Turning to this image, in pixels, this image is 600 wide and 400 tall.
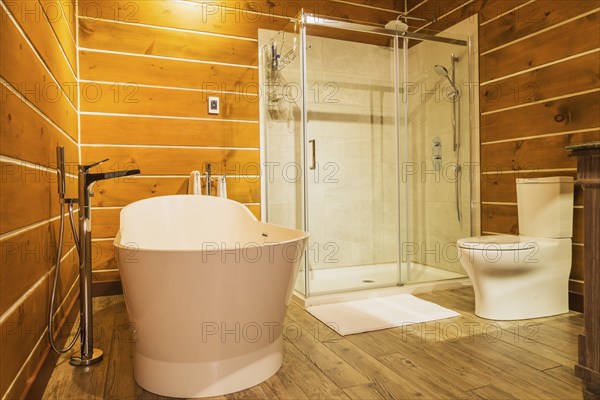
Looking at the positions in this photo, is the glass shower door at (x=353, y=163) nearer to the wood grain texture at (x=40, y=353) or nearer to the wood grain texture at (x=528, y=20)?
the wood grain texture at (x=528, y=20)

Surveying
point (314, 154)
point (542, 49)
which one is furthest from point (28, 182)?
point (542, 49)

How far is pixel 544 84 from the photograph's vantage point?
2.58 metres

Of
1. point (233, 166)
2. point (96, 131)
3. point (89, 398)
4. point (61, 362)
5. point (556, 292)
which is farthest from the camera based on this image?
point (233, 166)

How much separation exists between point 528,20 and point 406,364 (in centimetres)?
223

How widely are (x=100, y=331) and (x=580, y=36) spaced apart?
3.00 m

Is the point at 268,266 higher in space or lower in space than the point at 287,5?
lower

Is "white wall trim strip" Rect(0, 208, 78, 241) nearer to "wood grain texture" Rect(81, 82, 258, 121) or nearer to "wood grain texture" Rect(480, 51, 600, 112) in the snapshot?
"wood grain texture" Rect(81, 82, 258, 121)

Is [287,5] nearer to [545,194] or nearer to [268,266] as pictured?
[545,194]

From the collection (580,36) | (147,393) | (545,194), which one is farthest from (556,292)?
(147,393)

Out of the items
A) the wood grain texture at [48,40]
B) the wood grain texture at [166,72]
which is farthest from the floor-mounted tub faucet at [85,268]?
the wood grain texture at [166,72]

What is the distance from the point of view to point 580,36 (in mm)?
2365

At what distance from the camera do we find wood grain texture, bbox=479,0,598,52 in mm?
2404

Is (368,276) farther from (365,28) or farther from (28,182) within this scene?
(28,182)

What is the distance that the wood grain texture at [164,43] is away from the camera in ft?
9.57
